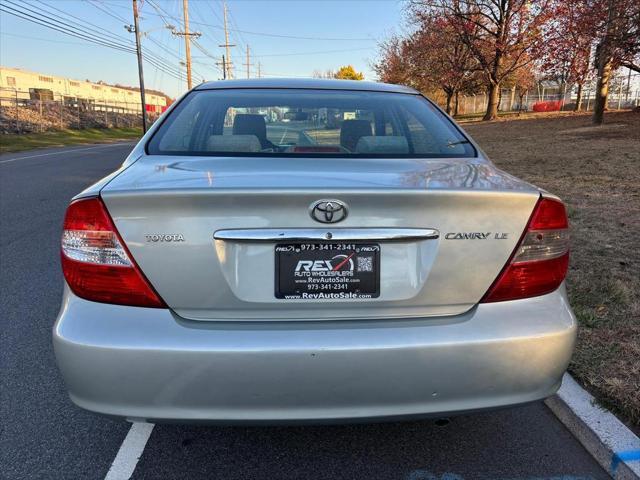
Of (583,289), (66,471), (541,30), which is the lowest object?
(66,471)

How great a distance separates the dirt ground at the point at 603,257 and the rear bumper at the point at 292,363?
113 cm

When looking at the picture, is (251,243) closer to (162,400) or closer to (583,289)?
(162,400)

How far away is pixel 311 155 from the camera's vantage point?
2270 millimetres

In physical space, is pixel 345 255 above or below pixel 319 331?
above

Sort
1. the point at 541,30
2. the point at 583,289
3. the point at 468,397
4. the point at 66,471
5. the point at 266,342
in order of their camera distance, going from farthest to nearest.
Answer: the point at 541,30 < the point at 583,289 < the point at 66,471 < the point at 468,397 < the point at 266,342

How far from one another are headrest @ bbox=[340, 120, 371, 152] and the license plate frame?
1.09 meters

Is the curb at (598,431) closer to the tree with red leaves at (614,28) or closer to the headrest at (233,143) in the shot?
the headrest at (233,143)

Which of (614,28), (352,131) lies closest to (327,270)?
(352,131)

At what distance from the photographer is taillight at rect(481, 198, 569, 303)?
1.86 metres

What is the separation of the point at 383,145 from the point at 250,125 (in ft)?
2.51

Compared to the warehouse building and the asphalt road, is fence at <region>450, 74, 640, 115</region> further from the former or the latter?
the asphalt road

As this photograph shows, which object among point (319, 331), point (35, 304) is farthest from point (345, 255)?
point (35, 304)

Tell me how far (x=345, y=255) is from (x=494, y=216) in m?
0.55

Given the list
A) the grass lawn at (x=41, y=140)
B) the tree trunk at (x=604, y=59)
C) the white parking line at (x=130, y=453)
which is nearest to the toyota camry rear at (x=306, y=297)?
the white parking line at (x=130, y=453)
